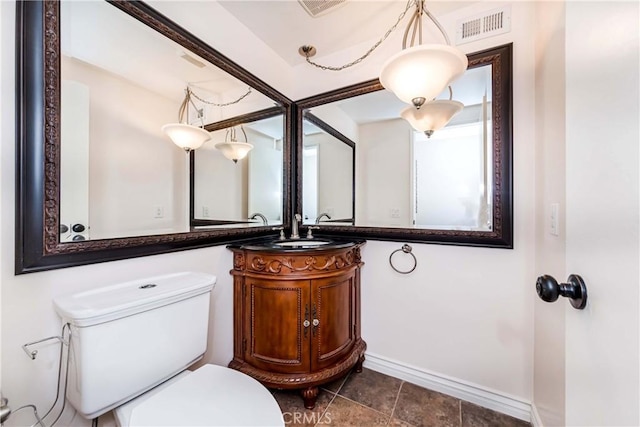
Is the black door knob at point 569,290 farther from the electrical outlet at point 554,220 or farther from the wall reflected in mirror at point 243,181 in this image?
the wall reflected in mirror at point 243,181

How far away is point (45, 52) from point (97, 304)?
0.84 meters

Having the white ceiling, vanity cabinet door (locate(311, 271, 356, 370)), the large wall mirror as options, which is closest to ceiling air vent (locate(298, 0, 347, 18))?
the white ceiling

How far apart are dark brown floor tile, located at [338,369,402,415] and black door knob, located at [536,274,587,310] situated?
114 centimetres

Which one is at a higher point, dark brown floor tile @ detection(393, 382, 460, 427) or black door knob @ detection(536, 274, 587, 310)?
black door knob @ detection(536, 274, 587, 310)

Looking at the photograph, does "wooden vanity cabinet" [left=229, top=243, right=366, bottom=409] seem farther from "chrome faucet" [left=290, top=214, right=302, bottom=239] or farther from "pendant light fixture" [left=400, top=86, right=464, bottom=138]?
"pendant light fixture" [left=400, top=86, right=464, bottom=138]

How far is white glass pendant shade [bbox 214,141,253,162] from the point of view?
4.99 feet

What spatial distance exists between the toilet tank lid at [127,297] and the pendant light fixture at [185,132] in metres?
0.66

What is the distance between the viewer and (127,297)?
0.89m

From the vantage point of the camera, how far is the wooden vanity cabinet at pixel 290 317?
134cm

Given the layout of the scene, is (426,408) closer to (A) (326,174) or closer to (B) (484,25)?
(A) (326,174)

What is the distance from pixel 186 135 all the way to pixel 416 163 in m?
1.35

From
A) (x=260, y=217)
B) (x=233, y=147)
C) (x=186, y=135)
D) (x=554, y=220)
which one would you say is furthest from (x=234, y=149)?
(x=554, y=220)

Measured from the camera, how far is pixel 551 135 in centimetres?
103

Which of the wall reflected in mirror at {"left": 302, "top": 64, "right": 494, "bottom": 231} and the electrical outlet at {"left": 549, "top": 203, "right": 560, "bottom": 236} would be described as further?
the wall reflected in mirror at {"left": 302, "top": 64, "right": 494, "bottom": 231}
